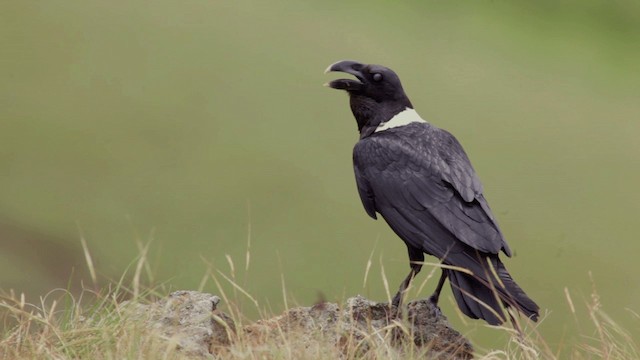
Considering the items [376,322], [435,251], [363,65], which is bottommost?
[376,322]

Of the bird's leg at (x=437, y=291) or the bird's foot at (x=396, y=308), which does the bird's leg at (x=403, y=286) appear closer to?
the bird's foot at (x=396, y=308)

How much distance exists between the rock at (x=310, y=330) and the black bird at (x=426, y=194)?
0.72 ft

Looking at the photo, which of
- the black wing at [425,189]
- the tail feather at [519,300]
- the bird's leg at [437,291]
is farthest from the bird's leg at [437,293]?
the tail feather at [519,300]

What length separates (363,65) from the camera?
16.0ft

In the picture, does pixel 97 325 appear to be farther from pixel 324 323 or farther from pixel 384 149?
pixel 384 149

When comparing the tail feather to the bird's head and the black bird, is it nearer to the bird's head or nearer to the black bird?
the black bird

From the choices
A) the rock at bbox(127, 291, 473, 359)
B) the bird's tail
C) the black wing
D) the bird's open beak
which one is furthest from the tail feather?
the bird's open beak

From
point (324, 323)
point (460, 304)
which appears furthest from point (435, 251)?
point (324, 323)

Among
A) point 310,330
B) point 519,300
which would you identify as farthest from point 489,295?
point 310,330

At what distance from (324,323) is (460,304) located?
66cm

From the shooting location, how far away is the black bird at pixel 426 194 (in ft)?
12.8

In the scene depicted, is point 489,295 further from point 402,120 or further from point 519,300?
point 402,120

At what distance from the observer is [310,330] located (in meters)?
4.04

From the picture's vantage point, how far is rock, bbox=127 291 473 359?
11.2 feet
